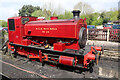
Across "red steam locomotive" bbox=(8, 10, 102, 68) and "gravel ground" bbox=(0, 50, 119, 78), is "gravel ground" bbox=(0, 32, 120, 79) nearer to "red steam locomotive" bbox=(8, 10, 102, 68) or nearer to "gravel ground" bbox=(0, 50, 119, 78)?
"gravel ground" bbox=(0, 50, 119, 78)

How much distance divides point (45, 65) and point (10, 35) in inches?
157

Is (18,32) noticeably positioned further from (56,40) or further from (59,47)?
(59,47)

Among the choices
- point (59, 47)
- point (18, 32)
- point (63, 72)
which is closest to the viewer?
point (59, 47)

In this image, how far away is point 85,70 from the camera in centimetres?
598

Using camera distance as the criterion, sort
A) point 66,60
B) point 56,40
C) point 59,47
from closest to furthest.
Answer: point 66,60 → point 59,47 → point 56,40

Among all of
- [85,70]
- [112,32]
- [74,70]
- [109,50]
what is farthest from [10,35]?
[112,32]

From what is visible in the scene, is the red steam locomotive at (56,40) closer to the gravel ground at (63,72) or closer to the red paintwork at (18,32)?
the red paintwork at (18,32)

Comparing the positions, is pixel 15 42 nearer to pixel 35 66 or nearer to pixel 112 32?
pixel 35 66

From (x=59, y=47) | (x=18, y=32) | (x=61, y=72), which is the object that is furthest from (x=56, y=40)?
(x=18, y=32)

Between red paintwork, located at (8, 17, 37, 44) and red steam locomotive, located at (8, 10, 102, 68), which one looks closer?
red steam locomotive, located at (8, 10, 102, 68)

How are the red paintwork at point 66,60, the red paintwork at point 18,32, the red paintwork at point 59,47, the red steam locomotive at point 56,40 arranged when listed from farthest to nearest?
1. the red paintwork at point 18,32
2. the red paintwork at point 59,47
3. the red steam locomotive at point 56,40
4. the red paintwork at point 66,60

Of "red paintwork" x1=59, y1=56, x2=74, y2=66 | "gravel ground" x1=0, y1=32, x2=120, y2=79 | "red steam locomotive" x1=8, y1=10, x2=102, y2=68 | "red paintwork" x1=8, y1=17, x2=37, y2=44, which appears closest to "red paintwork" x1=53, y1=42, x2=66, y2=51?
"red steam locomotive" x1=8, y1=10, x2=102, y2=68

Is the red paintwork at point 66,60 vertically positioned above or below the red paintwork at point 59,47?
below

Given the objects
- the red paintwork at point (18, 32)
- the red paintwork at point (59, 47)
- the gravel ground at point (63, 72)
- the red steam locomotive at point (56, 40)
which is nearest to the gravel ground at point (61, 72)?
the gravel ground at point (63, 72)
